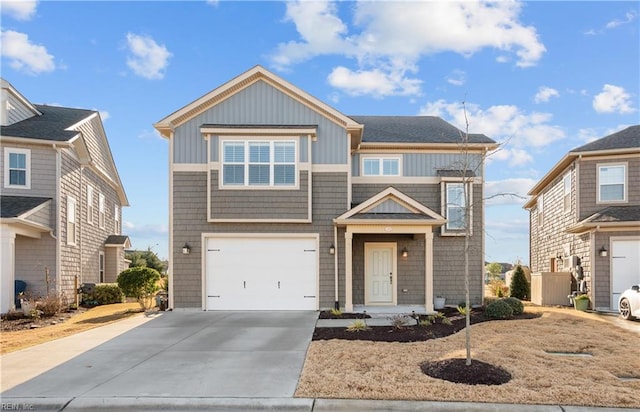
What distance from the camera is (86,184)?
21062 millimetres

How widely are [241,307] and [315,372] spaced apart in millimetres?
8036

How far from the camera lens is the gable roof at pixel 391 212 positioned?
14.7 m

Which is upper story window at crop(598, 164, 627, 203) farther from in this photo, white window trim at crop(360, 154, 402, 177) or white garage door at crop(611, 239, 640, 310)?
white window trim at crop(360, 154, 402, 177)

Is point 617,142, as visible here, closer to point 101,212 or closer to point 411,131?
point 411,131

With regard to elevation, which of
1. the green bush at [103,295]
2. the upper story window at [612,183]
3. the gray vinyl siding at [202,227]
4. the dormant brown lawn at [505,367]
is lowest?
the green bush at [103,295]

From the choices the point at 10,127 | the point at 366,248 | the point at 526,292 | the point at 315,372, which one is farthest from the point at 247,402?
the point at 526,292

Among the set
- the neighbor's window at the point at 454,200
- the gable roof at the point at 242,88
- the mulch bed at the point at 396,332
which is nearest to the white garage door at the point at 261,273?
the mulch bed at the point at 396,332

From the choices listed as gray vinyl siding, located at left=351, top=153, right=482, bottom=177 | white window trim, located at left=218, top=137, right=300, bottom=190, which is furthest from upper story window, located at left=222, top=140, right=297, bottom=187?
gray vinyl siding, located at left=351, top=153, right=482, bottom=177

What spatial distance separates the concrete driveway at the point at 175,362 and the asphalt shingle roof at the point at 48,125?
9092mm

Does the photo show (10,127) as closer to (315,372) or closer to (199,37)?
(199,37)

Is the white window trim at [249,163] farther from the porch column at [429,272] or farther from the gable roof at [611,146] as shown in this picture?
the gable roof at [611,146]

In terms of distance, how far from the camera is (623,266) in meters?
16.1

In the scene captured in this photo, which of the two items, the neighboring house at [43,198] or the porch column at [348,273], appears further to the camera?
the neighboring house at [43,198]

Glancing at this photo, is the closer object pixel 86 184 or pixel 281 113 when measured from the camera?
pixel 281 113
